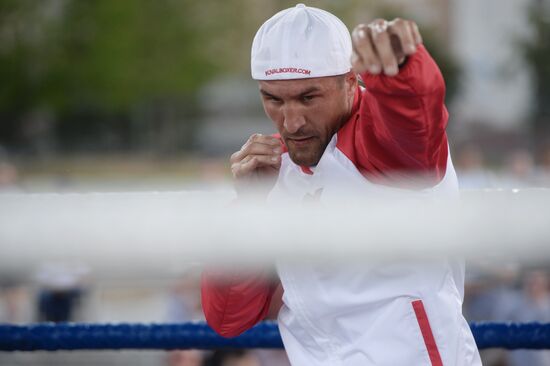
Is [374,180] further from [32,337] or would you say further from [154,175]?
[154,175]

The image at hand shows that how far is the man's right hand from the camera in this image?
7.08 feet

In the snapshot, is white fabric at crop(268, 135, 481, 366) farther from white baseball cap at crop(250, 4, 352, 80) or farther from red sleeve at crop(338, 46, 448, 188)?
white baseball cap at crop(250, 4, 352, 80)

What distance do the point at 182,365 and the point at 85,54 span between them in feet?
75.3

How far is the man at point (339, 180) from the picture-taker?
1.99 m

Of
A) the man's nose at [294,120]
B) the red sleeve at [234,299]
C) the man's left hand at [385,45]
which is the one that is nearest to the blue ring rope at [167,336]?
the red sleeve at [234,299]

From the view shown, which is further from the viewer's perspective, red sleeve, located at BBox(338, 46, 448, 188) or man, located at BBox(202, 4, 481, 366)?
man, located at BBox(202, 4, 481, 366)

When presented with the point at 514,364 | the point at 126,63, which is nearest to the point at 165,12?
the point at 126,63

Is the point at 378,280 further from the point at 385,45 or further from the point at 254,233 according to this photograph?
the point at 254,233

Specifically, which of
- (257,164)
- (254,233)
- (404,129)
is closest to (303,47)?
(257,164)

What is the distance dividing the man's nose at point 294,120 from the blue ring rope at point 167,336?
3.03ft

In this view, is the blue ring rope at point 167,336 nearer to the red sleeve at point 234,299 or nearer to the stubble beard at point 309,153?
the red sleeve at point 234,299

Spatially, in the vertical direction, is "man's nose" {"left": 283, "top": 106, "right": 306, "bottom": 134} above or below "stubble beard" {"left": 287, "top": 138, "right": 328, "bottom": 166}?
above

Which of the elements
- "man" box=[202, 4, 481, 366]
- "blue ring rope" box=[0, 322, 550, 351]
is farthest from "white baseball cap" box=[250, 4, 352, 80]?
"blue ring rope" box=[0, 322, 550, 351]

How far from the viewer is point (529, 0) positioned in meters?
11.1
